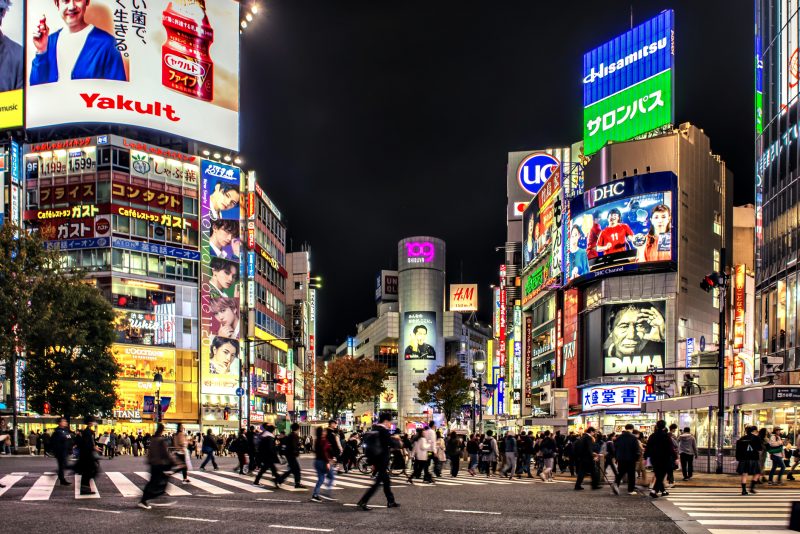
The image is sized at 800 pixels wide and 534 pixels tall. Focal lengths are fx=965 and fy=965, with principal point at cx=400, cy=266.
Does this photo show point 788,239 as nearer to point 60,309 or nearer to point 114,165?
point 60,309

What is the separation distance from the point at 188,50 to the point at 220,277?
21.3m

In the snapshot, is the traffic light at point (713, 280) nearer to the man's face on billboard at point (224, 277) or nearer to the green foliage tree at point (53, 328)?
the green foliage tree at point (53, 328)

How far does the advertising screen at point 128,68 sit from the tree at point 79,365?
1362 inches

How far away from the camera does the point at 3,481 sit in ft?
85.0

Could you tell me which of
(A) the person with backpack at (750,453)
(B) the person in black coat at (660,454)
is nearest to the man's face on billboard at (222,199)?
(A) the person with backpack at (750,453)

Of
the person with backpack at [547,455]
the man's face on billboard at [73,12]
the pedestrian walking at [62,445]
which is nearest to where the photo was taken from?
the pedestrian walking at [62,445]

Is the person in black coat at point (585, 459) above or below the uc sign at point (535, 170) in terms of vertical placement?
below

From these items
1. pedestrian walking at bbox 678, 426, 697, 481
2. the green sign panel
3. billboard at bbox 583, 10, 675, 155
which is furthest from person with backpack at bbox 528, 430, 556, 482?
billboard at bbox 583, 10, 675, 155

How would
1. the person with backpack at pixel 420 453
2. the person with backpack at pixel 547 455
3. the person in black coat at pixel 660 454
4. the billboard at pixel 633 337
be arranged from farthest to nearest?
1. the billboard at pixel 633 337
2. the person with backpack at pixel 547 455
3. the person with backpack at pixel 420 453
4. the person in black coat at pixel 660 454

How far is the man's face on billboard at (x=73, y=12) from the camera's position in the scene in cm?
8631

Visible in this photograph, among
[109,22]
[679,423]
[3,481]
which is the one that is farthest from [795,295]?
[109,22]

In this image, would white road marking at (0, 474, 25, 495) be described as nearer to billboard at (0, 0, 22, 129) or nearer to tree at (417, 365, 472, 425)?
billboard at (0, 0, 22, 129)

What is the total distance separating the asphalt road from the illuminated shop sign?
45465 millimetres

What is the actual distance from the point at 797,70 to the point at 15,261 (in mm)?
38795
